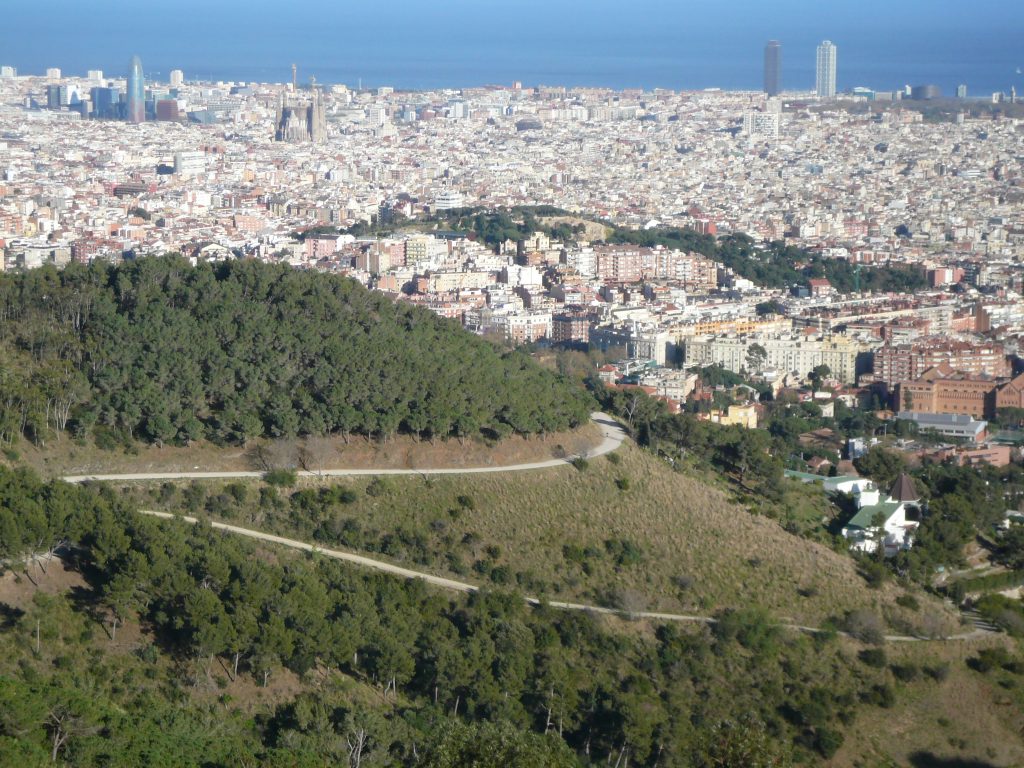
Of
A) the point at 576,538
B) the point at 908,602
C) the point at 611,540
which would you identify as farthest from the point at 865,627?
the point at 576,538

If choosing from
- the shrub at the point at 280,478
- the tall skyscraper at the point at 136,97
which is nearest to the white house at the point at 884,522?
the shrub at the point at 280,478

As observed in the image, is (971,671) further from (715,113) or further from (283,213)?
(715,113)

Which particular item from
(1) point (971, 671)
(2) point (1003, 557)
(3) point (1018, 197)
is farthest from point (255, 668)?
(3) point (1018, 197)

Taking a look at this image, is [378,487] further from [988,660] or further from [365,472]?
[988,660]

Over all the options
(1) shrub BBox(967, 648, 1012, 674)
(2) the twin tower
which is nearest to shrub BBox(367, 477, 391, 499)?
(1) shrub BBox(967, 648, 1012, 674)

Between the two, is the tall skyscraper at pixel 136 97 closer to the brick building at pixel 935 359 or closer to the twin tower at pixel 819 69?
the twin tower at pixel 819 69
